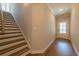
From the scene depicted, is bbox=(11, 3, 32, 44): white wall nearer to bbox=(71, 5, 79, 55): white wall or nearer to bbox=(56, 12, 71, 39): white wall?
bbox=(56, 12, 71, 39): white wall

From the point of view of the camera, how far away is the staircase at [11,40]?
182 cm

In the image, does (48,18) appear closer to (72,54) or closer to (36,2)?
(36,2)

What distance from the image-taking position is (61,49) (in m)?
1.97

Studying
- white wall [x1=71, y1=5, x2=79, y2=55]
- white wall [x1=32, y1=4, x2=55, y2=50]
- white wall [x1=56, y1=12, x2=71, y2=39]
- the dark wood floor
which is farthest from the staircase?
white wall [x1=71, y1=5, x2=79, y2=55]

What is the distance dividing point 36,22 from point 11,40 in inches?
19.1

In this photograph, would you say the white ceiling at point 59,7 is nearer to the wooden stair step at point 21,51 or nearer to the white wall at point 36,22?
the white wall at point 36,22

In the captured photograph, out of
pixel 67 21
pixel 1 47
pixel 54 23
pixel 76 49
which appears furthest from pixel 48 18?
pixel 1 47

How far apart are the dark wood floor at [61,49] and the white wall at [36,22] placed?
105mm

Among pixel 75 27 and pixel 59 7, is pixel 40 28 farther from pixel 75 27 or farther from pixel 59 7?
pixel 75 27

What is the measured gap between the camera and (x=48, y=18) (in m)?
1.98

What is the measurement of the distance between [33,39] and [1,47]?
1.65ft

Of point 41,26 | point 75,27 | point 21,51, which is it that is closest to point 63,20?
point 75,27

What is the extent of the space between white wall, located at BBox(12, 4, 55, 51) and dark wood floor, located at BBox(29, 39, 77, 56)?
10 centimetres

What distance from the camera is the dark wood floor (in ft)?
6.20
